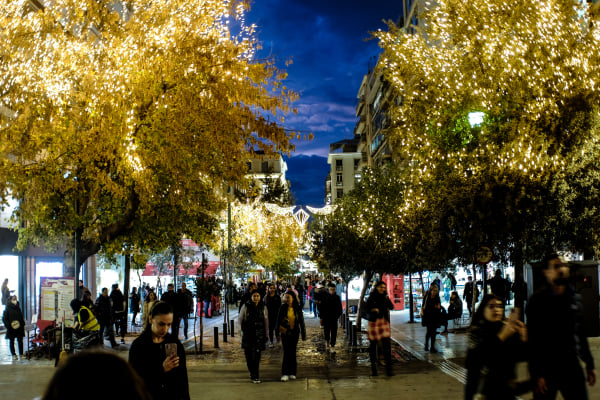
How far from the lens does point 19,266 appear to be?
26156mm

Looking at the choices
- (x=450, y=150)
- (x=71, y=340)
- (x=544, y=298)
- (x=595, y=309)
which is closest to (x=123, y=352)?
(x=71, y=340)

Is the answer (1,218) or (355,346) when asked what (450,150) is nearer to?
(355,346)

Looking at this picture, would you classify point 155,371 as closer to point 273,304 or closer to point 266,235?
point 273,304

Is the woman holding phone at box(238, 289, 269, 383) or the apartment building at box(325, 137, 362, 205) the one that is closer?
the woman holding phone at box(238, 289, 269, 383)

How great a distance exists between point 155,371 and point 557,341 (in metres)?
3.83

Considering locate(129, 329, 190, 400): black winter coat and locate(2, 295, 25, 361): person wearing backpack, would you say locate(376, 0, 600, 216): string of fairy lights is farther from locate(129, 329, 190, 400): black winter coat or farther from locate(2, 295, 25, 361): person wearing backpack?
locate(129, 329, 190, 400): black winter coat

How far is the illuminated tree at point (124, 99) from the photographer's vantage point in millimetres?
14180

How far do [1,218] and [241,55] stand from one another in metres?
13.5

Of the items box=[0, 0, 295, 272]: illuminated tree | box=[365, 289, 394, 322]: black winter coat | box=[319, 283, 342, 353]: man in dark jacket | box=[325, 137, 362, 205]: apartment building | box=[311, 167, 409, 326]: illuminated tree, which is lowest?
box=[319, 283, 342, 353]: man in dark jacket

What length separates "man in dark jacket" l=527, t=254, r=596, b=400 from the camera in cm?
608

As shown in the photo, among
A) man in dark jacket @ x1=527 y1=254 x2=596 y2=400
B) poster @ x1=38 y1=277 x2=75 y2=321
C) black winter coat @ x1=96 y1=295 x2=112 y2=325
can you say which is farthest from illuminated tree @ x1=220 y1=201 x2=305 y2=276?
man in dark jacket @ x1=527 y1=254 x2=596 y2=400

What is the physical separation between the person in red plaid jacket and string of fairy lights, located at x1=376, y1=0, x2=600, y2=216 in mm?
4699

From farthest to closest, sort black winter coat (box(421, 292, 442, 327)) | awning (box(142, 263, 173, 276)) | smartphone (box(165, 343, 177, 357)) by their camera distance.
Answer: awning (box(142, 263, 173, 276))
black winter coat (box(421, 292, 442, 327))
smartphone (box(165, 343, 177, 357))

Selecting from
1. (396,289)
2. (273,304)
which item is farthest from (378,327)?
(396,289)
